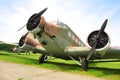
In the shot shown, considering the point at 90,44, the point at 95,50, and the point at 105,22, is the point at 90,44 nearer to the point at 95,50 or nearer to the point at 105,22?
the point at 95,50

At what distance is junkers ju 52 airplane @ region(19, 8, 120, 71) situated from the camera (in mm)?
14430

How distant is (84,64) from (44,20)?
449 cm

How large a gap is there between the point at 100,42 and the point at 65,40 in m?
3.81

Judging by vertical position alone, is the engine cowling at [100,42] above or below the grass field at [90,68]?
above

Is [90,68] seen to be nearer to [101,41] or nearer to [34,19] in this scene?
[101,41]

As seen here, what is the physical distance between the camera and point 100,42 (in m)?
14.5

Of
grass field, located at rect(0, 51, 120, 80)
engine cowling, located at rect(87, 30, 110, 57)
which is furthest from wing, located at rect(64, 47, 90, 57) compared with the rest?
grass field, located at rect(0, 51, 120, 80)

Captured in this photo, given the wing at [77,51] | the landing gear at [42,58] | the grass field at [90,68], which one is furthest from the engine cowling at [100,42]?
the landing gear at [42,58]

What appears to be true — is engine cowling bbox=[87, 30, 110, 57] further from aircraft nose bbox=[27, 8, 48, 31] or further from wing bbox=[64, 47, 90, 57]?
aircraft nose bbox=[27, 8, 48, 31]

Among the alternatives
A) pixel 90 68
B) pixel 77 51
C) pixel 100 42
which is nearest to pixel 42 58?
pixel 77 51

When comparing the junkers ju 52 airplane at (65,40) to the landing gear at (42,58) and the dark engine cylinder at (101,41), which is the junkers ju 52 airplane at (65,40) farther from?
the landing gear at (42,58)

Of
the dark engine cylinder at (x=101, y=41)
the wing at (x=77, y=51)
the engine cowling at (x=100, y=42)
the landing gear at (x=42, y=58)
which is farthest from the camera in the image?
the landing gear at (x=42, y=58)

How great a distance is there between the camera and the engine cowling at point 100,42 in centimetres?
1409

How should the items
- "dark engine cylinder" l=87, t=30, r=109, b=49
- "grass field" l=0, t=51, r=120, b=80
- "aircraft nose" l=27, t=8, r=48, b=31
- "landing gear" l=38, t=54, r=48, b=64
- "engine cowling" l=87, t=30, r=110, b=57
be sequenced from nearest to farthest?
1. "grass field" l=0, t=51, r=120, b=80
2. "engine cowling" l=87, t=30, r=110, b=57
3. "dark engine cylinder" l=87, t=30, r=109, b=49
4. "aircraft nose" l=27, t=8, r=48, b=31
5. "landing gear" l=38, t=54, r=48, b=64
